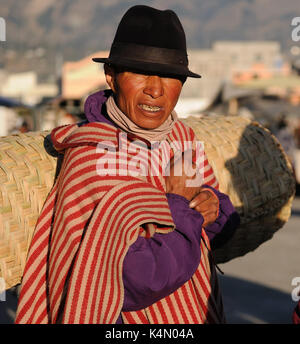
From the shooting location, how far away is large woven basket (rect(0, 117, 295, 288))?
230 cm

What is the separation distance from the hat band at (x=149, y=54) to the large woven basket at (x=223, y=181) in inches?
22.0

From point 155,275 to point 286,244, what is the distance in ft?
23.7

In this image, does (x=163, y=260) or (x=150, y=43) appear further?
(x=150, y=43)

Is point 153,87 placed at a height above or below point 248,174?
above

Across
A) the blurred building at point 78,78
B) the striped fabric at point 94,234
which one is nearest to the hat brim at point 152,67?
the striped fabric at point 94,234

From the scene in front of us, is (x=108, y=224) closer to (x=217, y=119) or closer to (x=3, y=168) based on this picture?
(x=3, y=168)

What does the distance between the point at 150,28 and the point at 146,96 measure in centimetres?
24

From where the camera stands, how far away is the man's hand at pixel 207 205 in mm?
2352

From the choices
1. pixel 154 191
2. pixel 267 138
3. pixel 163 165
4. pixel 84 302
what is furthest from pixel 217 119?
pixel 84 302

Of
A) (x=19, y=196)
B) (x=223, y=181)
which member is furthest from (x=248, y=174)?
(x=19, y=196)

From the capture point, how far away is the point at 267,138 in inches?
137

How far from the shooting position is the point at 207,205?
7.86 feet

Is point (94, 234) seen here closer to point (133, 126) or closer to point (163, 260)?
point (163, 260)

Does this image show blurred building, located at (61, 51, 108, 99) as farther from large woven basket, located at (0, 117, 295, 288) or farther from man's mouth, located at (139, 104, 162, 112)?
man's mouth, located at (139, 104, 162, 112)
